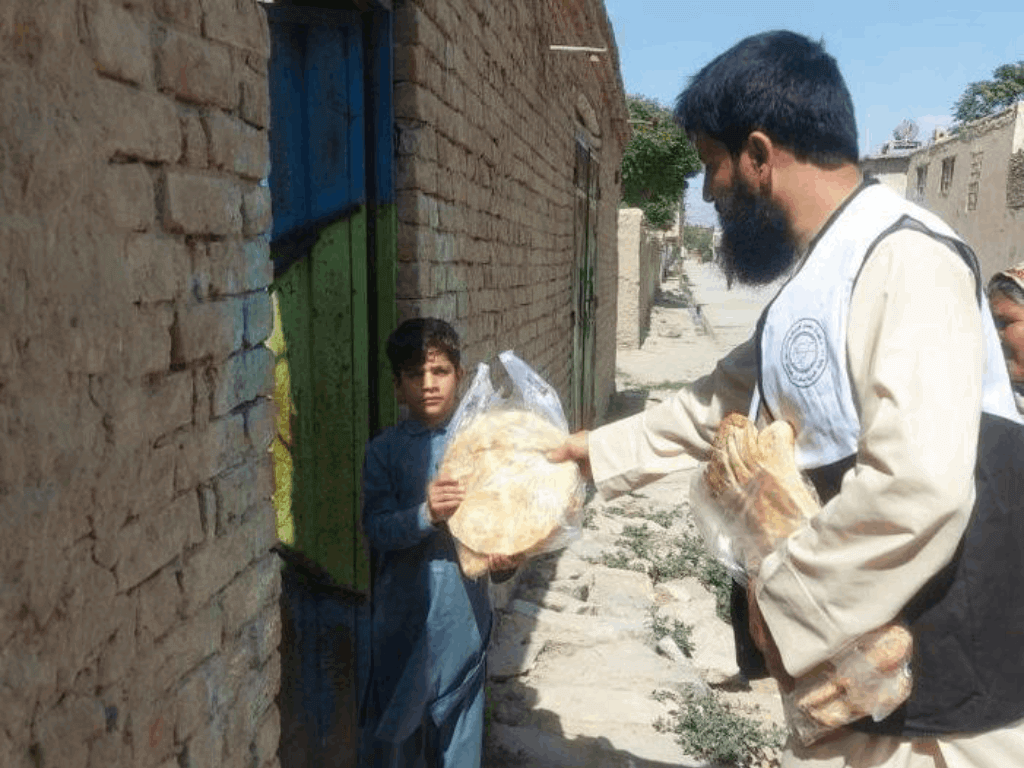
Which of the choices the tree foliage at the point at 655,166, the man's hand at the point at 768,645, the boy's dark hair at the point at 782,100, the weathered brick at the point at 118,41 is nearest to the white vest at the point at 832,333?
the boy's dark hair at the point at 782,100

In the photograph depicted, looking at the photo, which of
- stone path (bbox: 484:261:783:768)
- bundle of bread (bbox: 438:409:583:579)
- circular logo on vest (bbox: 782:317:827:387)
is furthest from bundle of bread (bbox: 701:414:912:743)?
stone path (bbox: 484:261:783:768)

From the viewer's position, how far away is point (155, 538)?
5.18 ft

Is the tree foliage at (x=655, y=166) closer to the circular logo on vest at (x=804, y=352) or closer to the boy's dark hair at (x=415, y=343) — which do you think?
the boy's dark hair at (x=415, y=343)

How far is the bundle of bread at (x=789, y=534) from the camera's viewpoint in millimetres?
1800

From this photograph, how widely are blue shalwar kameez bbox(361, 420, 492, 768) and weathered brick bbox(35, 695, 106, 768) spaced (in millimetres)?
1347

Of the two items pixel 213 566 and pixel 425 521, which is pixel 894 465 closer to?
pixel 213 566

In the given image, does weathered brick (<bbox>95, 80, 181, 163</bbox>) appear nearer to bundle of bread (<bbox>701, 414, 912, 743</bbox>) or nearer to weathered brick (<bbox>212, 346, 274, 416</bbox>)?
weathered brick (<bbox>212, 346, 274, 416</bbox>)

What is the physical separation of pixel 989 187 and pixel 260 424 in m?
23.4

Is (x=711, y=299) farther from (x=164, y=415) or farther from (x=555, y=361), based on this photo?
(x=164, y=415)

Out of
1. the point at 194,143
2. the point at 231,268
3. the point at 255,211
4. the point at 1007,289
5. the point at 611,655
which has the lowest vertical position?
the point at 611,655

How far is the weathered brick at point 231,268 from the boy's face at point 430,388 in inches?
31.6

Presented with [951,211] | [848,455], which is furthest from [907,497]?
[951,211]

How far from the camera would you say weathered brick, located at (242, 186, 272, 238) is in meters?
1.93

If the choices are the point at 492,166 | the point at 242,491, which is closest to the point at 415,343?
the point at 242,491
